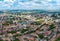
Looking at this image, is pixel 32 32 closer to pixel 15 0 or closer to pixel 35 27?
pixel 35 27

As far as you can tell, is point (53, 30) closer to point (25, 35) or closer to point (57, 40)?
point (57, 40)

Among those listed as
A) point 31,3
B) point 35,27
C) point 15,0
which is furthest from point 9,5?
point 35,27

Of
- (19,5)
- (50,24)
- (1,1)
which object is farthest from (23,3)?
(50,24)

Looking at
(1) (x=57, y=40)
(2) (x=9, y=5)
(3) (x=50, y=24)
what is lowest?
(1) (x=57, y=40)

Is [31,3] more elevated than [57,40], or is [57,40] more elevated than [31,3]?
[31,3]

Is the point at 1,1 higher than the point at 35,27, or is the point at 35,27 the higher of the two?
the point at 1,1

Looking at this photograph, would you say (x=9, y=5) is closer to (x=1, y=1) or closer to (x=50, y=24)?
(x=1, y=1)

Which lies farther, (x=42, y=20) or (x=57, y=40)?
(x=42, y=20)
